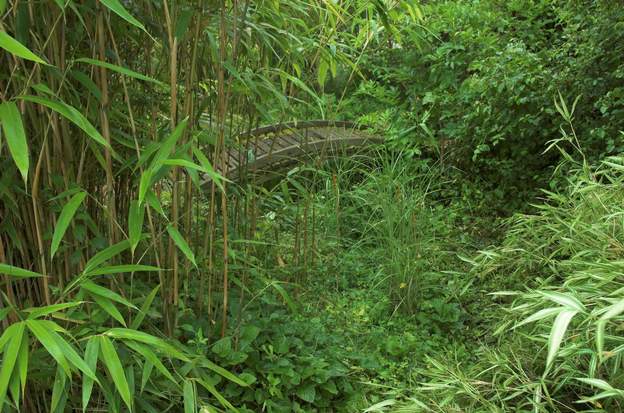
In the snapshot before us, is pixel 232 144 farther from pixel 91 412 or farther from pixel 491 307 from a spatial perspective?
pixel 491 307

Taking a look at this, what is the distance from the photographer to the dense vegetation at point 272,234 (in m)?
1.35

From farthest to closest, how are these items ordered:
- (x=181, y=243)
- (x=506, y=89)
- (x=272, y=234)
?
1. (x=506, y=89)
2. (x=272, y=234)
3. (x=181, y=243)

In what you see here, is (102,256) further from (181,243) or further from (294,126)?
(294,126)

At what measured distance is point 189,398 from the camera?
4.52 ft

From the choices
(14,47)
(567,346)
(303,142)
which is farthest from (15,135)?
(303,142)

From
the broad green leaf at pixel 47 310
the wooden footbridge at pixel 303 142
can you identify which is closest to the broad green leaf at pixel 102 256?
the broad green leaf at pixel 47 310

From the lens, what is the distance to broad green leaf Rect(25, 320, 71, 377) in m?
1.07

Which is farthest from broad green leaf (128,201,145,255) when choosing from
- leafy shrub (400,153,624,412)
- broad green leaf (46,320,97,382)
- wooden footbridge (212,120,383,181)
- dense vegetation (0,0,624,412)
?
wooden footbridge (212,120,383,181)

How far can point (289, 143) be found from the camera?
381 centimetres

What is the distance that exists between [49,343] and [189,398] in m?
0.39

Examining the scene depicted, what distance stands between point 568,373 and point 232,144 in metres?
1.12

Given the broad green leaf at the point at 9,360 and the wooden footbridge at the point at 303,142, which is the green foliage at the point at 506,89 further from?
the broad green leaf at the point at 9,360

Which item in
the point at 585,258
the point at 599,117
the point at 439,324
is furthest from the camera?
the point at 599,117

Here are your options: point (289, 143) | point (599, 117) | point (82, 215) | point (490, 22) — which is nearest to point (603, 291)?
point (82, 215)
